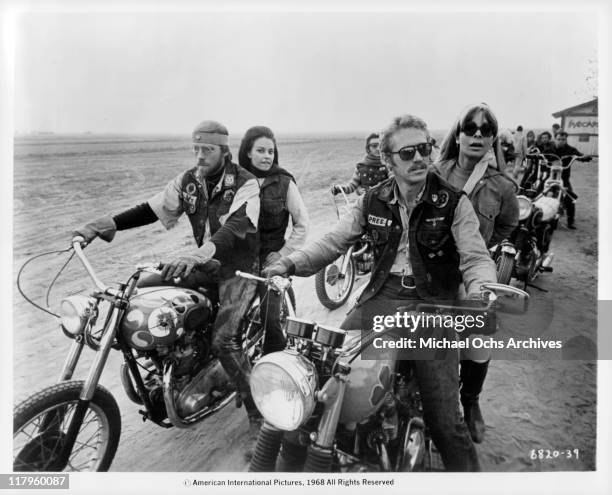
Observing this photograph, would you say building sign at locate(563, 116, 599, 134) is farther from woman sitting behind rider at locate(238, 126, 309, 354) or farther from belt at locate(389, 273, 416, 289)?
woman sitting behind rider at locate(238, 126, 309, 354)

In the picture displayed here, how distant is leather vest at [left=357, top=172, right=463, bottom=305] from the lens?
2203 mm

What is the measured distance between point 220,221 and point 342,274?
73 cm

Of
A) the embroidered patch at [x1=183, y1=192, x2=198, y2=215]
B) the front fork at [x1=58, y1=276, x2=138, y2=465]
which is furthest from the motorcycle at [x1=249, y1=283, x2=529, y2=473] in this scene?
the embroidered patch at [x1=183, y1=192, x2=198, y2=215]

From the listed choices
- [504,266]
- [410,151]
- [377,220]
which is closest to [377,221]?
[377,220]

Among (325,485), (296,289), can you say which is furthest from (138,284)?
(325,485)

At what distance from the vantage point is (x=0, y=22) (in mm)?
2525

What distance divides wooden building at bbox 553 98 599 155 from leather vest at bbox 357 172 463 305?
2.77ft

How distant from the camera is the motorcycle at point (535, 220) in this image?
270 centimetres

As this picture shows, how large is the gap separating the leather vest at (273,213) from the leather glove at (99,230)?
0.72 metres

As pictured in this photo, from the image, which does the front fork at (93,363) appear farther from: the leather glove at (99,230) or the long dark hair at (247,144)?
the long dark hair at (247,144)

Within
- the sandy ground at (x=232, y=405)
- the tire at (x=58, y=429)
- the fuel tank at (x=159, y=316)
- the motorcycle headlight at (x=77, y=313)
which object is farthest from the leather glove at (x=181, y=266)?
the tire at (x=58, y=429)

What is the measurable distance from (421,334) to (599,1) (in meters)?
1.89

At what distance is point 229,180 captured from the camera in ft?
8.14

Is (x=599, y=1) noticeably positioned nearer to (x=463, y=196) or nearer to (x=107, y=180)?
(x=463, y=196)
